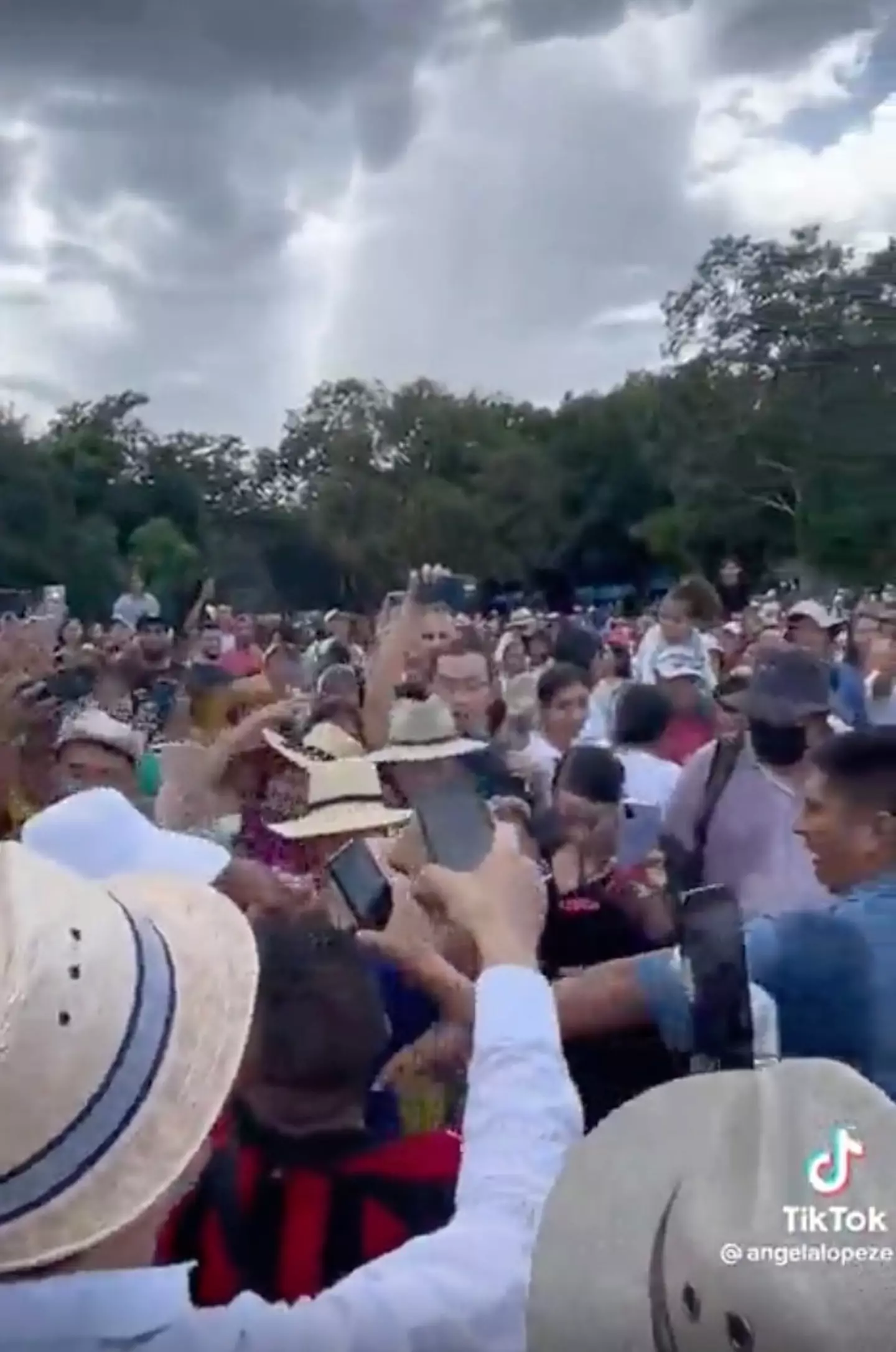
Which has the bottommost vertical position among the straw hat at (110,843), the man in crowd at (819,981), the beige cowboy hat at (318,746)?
the man in crowd at (819,981)

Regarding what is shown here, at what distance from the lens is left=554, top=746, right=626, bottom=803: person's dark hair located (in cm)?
435

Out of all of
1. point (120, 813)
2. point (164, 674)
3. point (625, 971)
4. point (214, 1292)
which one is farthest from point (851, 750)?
point (164, 674)

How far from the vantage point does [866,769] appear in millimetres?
3367

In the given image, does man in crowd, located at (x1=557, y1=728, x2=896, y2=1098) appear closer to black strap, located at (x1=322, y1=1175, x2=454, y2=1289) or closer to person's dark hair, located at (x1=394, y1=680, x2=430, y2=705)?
black strap, located at (x1=322, y1=1175, x2=454, y2=1289)

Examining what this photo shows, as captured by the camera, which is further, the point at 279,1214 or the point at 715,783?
the point at 715,783

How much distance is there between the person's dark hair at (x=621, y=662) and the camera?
9.70 m

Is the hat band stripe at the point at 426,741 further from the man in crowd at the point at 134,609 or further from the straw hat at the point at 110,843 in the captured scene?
the man in crowd at the point at 134,609

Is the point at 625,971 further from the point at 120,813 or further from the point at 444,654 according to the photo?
the point at 444,654

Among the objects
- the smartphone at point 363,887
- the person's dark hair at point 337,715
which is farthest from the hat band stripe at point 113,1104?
the person's dark hair at point 337,715

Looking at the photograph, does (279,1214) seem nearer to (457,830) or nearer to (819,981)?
(457,830)

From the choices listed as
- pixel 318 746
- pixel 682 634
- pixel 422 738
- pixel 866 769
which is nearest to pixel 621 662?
pixel 682 634

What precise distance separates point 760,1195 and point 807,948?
1556 mm

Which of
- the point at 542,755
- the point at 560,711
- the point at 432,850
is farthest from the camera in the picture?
the point at 560,711

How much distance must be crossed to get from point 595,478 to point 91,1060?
2401 inches
